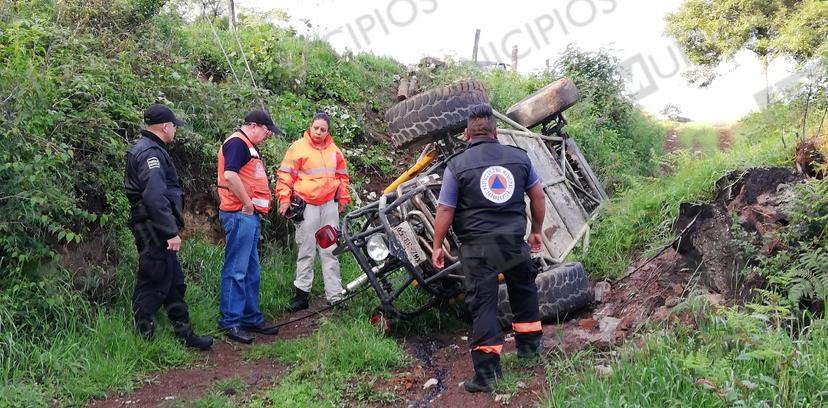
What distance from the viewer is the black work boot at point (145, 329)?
4.26 m

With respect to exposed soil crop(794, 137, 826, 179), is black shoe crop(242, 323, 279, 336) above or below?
above

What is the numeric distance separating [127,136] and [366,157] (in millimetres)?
3547

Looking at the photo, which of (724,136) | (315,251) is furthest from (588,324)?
(724,136)

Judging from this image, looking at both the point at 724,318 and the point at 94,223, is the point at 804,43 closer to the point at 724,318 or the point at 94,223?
the point at 724,318

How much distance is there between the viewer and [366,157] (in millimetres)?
8414

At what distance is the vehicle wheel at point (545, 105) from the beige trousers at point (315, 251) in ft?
8.20

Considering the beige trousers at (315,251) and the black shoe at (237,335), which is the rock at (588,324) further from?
the black shoe at (237,335)

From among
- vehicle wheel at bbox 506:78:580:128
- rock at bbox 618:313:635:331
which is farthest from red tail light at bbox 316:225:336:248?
vehicle wheel at bbox 506:78:580:128

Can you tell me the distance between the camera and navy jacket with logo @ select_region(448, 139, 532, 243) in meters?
3.68

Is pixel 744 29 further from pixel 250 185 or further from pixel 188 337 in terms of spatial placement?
pixel 188 337

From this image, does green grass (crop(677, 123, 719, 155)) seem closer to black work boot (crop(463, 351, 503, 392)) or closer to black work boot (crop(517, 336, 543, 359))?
black work boot (crop(517, 336, 543, 359))

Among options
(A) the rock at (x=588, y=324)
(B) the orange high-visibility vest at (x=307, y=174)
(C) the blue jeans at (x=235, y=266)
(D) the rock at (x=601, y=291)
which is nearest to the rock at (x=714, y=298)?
(A) the rock at (x=588, y=324)

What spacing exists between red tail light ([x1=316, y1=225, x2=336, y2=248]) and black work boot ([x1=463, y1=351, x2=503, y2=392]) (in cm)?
175

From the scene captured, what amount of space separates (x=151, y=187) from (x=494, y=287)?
238 centimetres
